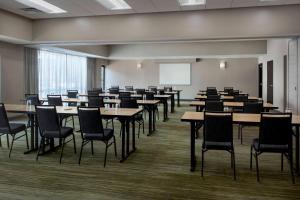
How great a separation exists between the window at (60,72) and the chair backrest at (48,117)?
635cm

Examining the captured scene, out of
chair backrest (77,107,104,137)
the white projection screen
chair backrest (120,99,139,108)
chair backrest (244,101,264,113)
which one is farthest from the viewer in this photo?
the white projection screen

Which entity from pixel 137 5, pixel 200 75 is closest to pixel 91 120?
pixel 137 5

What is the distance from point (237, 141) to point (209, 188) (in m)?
2.82

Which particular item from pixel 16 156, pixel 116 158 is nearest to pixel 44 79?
pixel 16 156

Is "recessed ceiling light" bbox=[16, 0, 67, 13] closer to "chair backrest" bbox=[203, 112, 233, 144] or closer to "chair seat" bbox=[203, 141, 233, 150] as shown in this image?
"chair backrest" bbox=[203, 112, 233, 144]

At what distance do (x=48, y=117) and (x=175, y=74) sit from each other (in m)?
12.0

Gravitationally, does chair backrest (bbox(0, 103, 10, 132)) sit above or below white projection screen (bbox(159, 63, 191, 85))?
below

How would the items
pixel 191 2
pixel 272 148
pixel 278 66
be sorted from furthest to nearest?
pixel 278 66 < pixel 191 2 < pixel 272 148

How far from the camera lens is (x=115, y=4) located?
7.01 m

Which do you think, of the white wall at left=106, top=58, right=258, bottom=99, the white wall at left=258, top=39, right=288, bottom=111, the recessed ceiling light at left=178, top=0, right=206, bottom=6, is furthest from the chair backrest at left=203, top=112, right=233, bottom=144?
the white wall at left=106, top=58, right=258, bottom=99

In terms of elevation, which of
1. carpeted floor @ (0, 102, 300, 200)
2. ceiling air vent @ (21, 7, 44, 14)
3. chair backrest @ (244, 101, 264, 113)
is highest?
ceiling air vent @ (21, 7, 44, 14)

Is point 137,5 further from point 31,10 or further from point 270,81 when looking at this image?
point 270,81

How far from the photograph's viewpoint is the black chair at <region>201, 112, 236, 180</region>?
358 centimetres

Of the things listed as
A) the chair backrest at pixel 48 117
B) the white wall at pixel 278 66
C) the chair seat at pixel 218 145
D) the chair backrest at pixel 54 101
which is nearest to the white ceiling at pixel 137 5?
the chair backrest at pixel 54 101
